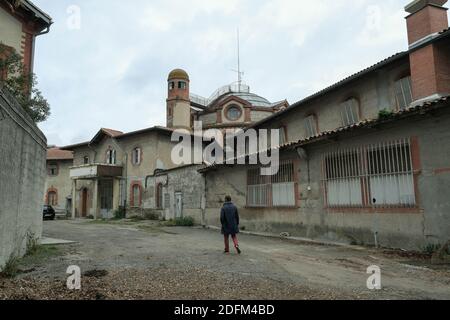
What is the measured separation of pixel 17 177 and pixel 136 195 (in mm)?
21899

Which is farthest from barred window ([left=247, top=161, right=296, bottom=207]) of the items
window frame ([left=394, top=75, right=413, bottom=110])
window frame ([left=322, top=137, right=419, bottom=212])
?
A: window frame ([left=394, top=75, right=413, bottom=110])

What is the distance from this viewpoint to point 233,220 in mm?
9492

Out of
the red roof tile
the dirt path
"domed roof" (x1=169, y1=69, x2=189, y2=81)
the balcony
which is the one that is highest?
"domed roof" (x1=169, y1=69, x2=189, y2=81)

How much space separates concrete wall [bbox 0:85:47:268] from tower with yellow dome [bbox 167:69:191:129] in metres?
26.5

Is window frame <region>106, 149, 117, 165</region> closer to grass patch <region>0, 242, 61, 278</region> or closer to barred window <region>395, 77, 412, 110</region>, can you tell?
grass patch <region>0, 242, 61, 278</region>

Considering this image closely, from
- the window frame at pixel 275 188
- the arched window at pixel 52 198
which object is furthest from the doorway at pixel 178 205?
the arched window at pixel 52 198

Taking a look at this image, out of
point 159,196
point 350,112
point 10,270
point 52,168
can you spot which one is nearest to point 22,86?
point 10,270

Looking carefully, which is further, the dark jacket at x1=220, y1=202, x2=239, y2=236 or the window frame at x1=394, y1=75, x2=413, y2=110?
the window frame at x1=394, y1=75, x2=413, y2=110

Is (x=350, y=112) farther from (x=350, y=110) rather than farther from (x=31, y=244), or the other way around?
(x=31, y=244)

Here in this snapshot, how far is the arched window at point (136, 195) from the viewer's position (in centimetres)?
2836

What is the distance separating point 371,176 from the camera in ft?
35.0

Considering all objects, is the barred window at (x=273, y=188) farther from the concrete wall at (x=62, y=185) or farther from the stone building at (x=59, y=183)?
the concrete wall at (x=62, y=185)

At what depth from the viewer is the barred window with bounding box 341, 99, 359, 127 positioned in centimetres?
1502

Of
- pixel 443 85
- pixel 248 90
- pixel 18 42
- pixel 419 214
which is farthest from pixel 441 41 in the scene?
pixel 248 90
